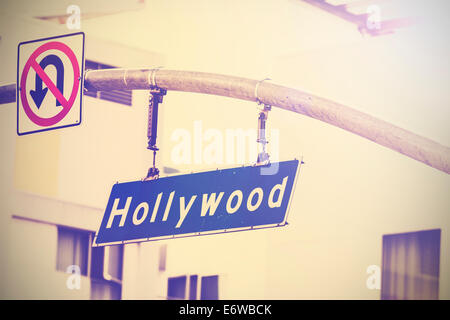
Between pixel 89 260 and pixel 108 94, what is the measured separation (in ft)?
7.76

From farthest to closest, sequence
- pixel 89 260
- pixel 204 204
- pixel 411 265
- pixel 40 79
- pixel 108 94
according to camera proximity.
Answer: pixel 108 94, pixel 89 260, pixel 411 265, pixel 40 79, pixel 204 204

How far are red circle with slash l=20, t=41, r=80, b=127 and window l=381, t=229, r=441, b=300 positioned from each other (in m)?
4.45

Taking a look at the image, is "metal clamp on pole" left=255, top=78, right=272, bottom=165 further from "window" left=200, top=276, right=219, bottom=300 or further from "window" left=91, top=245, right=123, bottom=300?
"window" left=200, top=276, right=219, bottom=300

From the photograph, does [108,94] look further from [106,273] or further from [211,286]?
[211,286]

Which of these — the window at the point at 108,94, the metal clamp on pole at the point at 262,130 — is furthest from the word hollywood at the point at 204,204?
the window at the point at 108,94

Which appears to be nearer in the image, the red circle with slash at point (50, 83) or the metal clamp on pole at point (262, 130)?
the metal clamp on pole at point (262, 130)

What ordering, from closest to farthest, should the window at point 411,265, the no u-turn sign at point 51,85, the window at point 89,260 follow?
the no u-turn sign at point 51,85 < the window at point 411,265 < the window at point 89,260

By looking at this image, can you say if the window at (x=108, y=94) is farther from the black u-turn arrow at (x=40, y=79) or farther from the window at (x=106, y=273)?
the black u-turn arrow at (x=40, y=79)

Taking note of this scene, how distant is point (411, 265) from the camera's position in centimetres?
912

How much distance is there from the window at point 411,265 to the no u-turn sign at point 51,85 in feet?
14.6

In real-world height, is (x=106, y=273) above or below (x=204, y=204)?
below

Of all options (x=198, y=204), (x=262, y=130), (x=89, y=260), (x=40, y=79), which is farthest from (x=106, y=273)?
(x=262, y=130)

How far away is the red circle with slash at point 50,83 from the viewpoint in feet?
21.5
